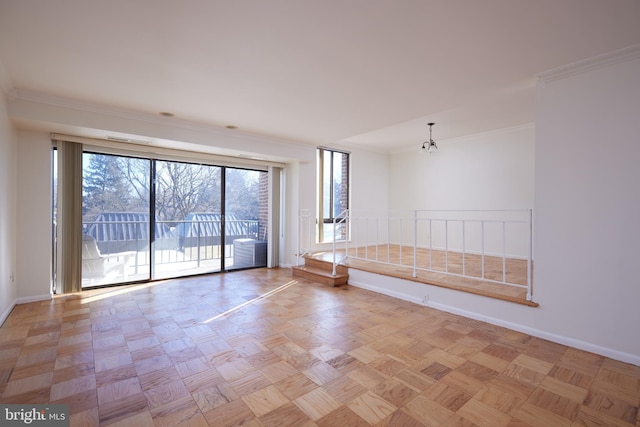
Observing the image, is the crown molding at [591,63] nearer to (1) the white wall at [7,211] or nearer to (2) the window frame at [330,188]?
(2) the window frame at [330,188]

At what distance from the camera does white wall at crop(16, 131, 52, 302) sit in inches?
139

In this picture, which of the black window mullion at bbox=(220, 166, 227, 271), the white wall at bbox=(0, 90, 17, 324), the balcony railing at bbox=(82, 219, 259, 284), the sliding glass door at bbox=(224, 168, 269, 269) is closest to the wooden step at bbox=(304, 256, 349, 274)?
the sliding glass door at bbox=(224, 168, 269, 269)

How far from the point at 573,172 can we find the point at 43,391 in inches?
163

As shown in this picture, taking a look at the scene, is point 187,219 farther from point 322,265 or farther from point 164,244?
point 322,265

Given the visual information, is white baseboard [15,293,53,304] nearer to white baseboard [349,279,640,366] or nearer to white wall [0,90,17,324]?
white wall [0,90,17,324]

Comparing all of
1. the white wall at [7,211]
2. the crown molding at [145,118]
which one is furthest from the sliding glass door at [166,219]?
the crown molding at [145,118]

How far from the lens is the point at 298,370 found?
2102 mm

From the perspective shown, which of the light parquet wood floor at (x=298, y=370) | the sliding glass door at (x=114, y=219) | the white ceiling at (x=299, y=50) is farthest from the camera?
the sliding glass door at (x=114, y=219)

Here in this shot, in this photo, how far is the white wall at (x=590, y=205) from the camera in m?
2.27

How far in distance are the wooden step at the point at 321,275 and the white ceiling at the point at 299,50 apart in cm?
235

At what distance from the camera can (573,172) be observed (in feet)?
8.29

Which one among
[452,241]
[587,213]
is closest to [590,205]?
[587,213]

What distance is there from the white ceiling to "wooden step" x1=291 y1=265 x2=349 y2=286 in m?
2.35

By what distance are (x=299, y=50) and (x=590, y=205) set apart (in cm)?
263
